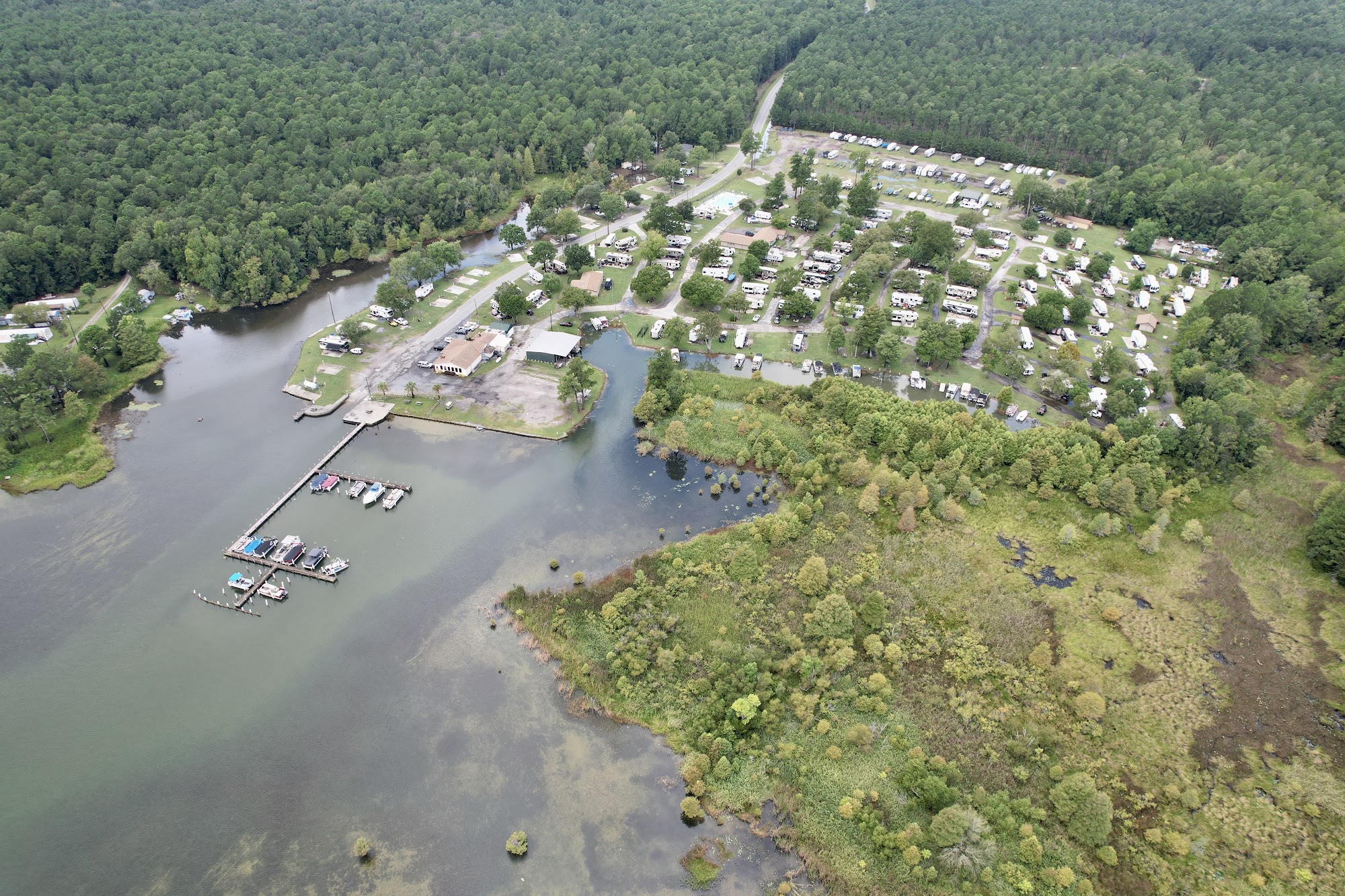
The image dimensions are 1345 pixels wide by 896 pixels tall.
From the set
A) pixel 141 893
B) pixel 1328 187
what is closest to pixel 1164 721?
pixel 141 893

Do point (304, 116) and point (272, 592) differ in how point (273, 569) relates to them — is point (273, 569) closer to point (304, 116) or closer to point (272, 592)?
point (272, 592)

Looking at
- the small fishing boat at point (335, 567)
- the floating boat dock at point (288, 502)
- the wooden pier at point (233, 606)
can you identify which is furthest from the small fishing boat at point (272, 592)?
the small fishing boat at point (335, 567)

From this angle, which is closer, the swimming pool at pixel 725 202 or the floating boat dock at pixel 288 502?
the floating boat dock at pixel 288 502

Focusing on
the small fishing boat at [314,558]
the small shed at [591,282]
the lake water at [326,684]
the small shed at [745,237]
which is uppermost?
the small shed at [591,282]

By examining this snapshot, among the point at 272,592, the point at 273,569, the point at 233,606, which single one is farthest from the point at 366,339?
the point at 233,606

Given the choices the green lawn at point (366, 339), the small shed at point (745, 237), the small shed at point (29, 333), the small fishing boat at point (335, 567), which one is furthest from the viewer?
the small shed at point (745, 237)

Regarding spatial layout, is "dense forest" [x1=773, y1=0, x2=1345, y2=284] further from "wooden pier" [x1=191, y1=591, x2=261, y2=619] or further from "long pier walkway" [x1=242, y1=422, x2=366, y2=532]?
"wooden pier" [x1=191, y1=591, x2=261, y2=619]

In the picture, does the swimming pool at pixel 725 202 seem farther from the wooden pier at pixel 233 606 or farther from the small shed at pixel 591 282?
the wooden pier at pixel 233 606

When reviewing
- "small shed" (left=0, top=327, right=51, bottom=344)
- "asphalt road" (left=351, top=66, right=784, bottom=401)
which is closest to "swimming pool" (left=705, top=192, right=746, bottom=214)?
"asphalt road" (left=351, top=66, right=784, bottom=401)
